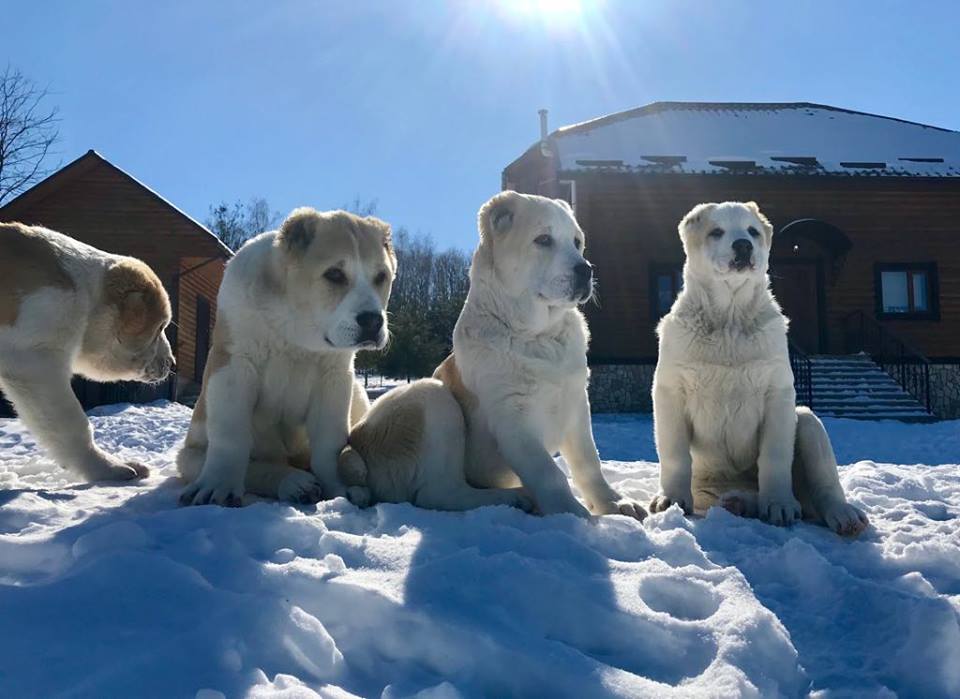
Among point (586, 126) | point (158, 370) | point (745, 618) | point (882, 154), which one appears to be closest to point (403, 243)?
point (586, 126)

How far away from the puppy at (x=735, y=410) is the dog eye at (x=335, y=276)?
1.85m

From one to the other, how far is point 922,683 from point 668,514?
1.51 meters

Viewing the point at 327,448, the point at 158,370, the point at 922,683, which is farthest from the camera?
the point at 158,370

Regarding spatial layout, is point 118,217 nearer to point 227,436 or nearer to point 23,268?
point 23,268

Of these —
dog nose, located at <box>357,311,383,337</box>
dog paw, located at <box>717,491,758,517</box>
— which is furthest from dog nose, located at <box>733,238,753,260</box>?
dog nose, located at <box>357,311,383,337</box>

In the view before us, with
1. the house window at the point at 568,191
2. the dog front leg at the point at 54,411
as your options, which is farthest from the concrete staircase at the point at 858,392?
the dog front leg at the point at 54,411

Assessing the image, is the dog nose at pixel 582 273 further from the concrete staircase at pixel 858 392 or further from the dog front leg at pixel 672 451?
the concrete staircase at pixel 858 392

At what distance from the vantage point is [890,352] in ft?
65.8

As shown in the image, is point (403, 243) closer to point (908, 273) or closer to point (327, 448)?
point (908, 273)

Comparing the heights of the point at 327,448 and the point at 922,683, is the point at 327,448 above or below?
above

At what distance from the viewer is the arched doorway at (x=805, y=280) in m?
20.2

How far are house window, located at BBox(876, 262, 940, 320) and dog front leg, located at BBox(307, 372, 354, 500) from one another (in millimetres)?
20598

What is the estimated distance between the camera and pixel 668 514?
3482mm

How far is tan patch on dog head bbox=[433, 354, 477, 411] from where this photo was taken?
3.99 meters
